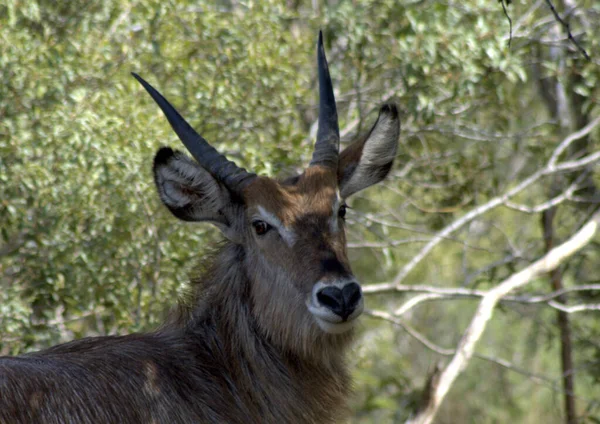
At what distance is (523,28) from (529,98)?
4.82 meters

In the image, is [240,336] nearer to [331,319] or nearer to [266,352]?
[266,352]

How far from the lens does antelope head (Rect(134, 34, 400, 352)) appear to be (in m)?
4.73

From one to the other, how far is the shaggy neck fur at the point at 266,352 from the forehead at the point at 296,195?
0.39m

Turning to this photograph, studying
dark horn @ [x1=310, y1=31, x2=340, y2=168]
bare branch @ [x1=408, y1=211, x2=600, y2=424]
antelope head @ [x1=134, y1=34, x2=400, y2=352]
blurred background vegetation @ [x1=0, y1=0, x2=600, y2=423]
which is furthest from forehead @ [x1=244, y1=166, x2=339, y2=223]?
bare branch @ [x1=408, y1=211, x2=600, y2=424]

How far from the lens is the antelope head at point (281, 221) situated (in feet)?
15.5

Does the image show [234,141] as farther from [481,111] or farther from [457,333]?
[457,333]

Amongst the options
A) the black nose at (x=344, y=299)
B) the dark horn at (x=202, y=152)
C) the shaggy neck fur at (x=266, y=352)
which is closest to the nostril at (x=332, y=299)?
the black nose at (x=344, y=299)

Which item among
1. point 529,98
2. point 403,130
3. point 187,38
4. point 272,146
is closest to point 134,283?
point 272,146

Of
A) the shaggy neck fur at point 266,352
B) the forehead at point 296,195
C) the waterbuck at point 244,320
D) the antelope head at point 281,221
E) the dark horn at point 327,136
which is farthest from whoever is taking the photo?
the dark horn at point 327,136

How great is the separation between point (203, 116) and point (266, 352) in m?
3.41

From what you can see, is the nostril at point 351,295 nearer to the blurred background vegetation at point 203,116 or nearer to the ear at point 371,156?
the ear at point 371,156

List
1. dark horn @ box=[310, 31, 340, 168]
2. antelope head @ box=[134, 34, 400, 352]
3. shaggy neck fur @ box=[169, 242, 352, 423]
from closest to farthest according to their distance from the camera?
antelope head @ box=[134, 34, 400, 352] < shaggy neck fur @ box=[169, 242, 352, 423] < dark horn @ box=[310, 31, 340, 168]

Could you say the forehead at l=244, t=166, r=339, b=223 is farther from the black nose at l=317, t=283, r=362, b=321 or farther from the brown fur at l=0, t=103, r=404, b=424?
the black nose at l=317, t=283, r=362, b=321

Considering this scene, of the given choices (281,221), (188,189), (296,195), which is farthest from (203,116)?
(281,221)
